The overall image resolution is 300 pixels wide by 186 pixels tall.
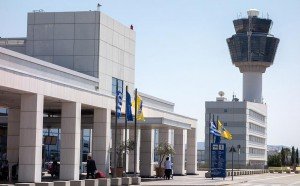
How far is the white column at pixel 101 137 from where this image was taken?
4631 centimetres

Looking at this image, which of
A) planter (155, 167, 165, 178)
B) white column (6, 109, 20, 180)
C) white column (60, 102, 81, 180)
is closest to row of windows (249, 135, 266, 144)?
planter (155, 167, 165, 178)

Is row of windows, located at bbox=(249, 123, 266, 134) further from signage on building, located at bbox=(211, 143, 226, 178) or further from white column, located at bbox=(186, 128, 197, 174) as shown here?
signage on building, located at bbox=(211, 143, 226, 178)

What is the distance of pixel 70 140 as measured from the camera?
41531 mm

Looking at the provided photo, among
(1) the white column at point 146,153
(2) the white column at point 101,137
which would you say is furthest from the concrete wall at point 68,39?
(1) the white column at point 146,153

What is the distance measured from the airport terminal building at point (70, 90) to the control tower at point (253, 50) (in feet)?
423

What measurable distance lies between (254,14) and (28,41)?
148499 mm

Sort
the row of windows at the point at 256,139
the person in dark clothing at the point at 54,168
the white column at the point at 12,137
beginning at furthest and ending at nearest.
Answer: the row of windows at the point at 256,139, the person in dark clothing at the point at 54,168, the white column at the point at 12,137

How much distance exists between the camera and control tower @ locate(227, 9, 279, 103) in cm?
19138

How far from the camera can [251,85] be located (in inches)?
7515

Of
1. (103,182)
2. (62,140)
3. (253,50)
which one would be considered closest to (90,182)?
(103,182)

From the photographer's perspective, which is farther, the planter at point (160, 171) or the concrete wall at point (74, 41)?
the planter at point (160, 171)

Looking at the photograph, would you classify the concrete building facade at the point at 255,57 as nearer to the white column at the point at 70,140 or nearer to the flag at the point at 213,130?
the flag at the point at 213,130

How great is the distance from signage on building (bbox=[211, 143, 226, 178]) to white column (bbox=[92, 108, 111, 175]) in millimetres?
10544

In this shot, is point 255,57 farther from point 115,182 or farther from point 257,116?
point 115,182
